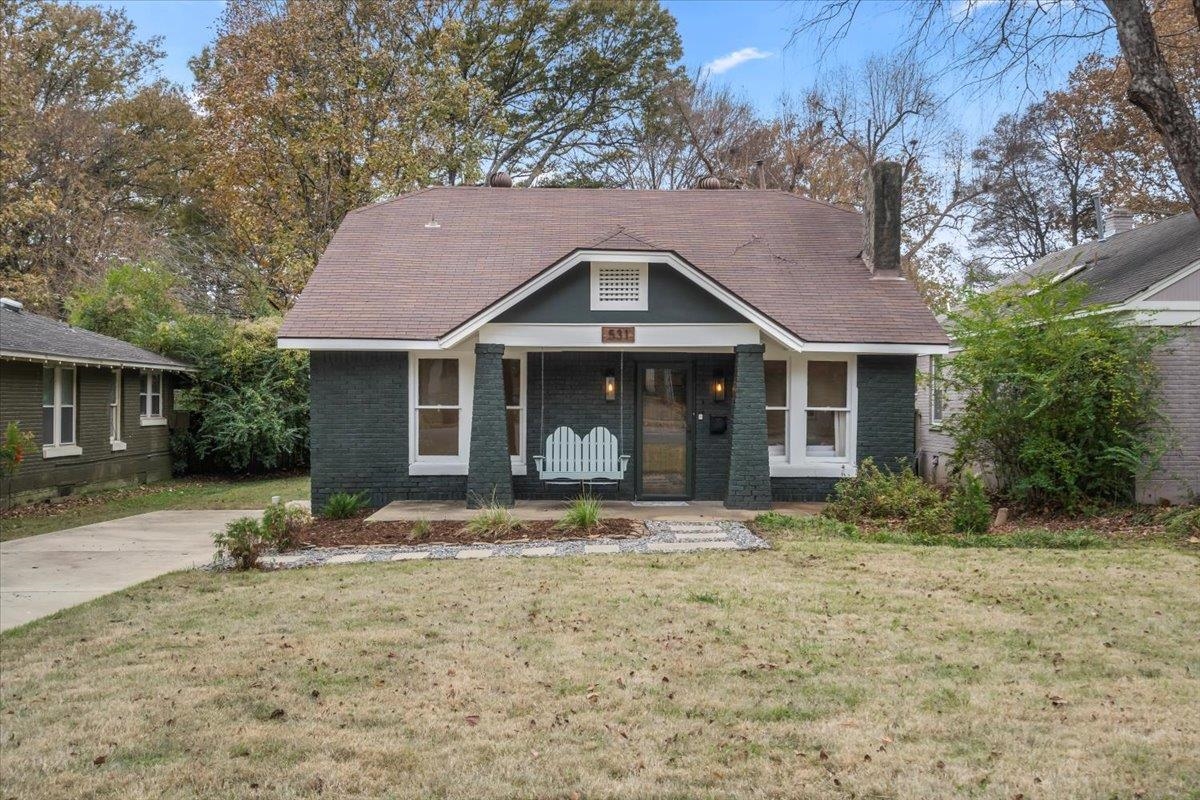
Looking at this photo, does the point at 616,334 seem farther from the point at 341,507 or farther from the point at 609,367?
the point at 341,507

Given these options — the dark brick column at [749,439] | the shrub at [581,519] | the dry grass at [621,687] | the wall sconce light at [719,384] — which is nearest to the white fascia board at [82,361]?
the dry grass at [621,687]

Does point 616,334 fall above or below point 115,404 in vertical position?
above

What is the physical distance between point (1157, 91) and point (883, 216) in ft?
21.5

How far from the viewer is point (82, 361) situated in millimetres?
16391

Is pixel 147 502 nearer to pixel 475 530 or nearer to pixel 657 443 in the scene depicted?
pixel 475 530

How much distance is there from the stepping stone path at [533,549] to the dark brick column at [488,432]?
2.47 metres

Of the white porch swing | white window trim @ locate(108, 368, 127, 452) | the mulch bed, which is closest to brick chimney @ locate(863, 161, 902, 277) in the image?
the white porch swing

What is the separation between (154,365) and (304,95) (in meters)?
9.28

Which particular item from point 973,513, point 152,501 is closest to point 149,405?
point 152,501

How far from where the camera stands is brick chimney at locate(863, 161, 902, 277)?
15.0 metres

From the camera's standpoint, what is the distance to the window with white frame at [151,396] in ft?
67.8

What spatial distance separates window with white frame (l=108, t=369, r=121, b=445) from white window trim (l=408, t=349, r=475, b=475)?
9029 mm

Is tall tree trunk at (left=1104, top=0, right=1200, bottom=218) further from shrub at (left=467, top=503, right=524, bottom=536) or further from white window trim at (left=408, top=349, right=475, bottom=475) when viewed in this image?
white window trim at (left=408, top=349, right=475, bottom=475)

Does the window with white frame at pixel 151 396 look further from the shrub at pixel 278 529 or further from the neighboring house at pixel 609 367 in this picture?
the shrub at pixel 278 529
